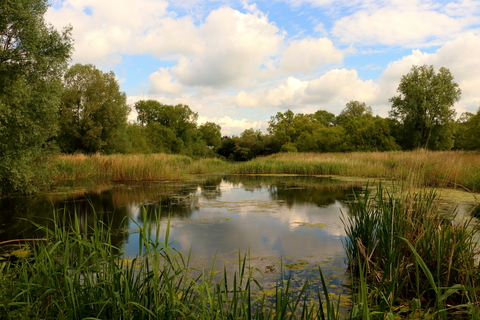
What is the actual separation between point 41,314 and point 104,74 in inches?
1091

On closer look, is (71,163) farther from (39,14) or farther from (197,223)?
(197,223)

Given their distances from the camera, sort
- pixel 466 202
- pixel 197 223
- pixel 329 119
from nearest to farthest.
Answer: pixel 197 223
pixel 466 202
pixel 329 119

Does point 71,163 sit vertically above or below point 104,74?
below

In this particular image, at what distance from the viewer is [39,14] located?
33.8 ft

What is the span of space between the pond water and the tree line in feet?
5.79

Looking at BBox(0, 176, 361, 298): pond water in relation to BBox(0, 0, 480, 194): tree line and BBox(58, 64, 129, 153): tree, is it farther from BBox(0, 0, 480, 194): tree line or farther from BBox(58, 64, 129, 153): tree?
BBox(58, 64, 129, 153): tree

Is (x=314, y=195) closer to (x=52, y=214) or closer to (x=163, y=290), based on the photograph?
(x=52, y=214)

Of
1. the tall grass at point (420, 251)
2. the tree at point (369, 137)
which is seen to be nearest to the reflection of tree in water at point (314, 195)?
the tall grass at point (420, 251)

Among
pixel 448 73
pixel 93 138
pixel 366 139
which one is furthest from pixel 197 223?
pixel 448 73

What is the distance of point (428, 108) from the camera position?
32750mm

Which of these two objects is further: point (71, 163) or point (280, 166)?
point (280, 166)

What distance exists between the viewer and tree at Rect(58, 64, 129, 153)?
2486 cm

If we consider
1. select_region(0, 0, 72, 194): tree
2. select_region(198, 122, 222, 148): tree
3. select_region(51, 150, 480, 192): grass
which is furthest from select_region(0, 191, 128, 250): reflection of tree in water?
select_region(198, 122, 222, 148): tree


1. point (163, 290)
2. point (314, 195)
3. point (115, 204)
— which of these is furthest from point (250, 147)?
point (163, 290)
